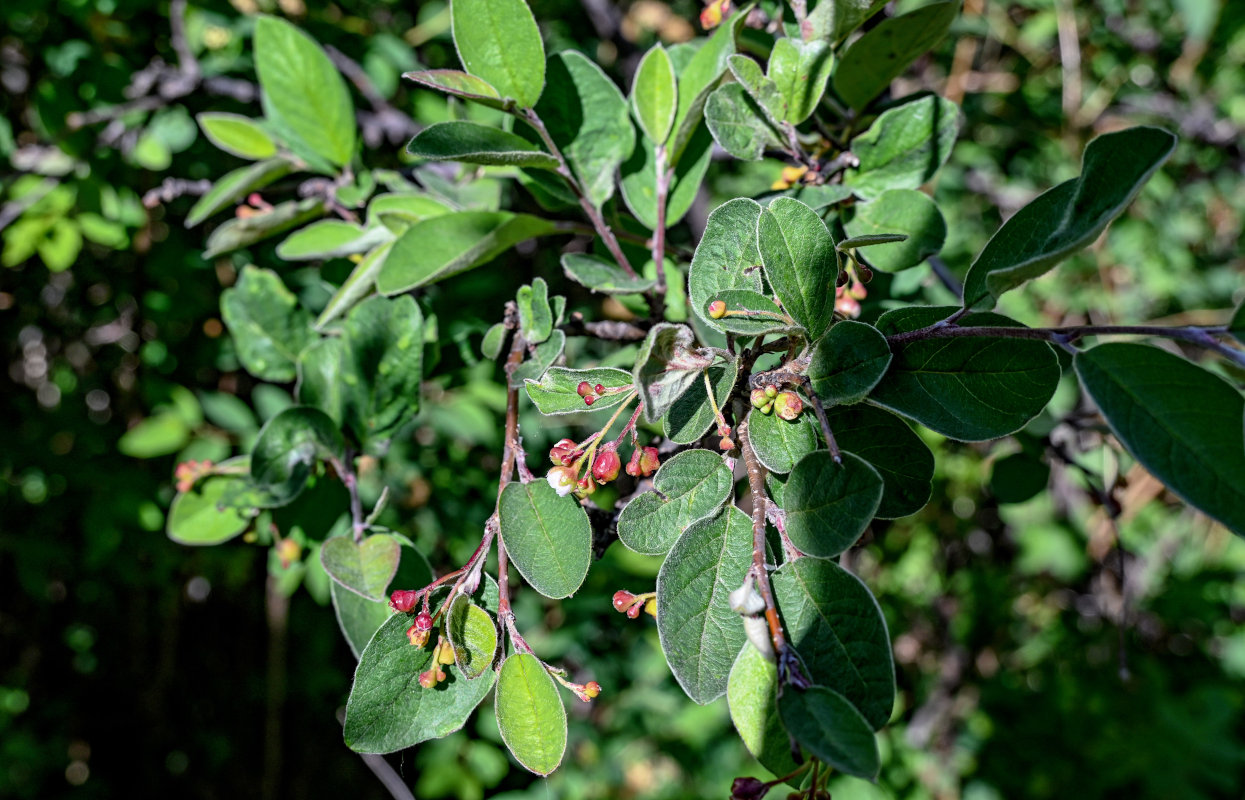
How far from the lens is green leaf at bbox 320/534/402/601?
83cm

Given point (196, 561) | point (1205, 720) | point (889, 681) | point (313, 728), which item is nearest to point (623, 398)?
point (889, 681)

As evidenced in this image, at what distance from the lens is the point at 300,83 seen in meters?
1.16

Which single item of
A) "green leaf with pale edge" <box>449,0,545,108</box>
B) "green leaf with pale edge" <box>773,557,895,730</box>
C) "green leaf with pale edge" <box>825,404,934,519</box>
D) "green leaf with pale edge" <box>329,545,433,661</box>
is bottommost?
"green leaf with pale edge" <box>329,545,433,661</box>

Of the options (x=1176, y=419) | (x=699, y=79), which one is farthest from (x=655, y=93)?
(x=1176, y=419)

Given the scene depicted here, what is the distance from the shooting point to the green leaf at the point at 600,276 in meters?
0.86

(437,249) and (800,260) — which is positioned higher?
(800,260)

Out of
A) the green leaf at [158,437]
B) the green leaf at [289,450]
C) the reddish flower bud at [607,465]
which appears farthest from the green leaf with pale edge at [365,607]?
the green leaf at [158,437]

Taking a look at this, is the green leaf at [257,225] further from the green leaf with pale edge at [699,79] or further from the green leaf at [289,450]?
the green leaf with pale edge at [699,79]

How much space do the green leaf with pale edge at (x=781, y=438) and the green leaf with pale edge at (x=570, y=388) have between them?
12 centimetres

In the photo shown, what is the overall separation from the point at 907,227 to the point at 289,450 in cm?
76

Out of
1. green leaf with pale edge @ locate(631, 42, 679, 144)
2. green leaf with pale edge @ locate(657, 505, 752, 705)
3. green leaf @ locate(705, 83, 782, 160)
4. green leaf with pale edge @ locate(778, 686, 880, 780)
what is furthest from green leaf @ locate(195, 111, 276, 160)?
green leaf with pale edge @ locate(778, 686, 880, 780)

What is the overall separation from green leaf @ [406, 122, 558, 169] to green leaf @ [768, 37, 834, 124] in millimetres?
257

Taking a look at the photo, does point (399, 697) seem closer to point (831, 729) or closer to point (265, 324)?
point (831, 729)

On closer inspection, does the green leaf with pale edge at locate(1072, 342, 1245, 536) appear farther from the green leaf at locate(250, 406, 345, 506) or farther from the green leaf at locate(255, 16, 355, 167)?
the green leaf at locate(255, 16, 355, 167)
